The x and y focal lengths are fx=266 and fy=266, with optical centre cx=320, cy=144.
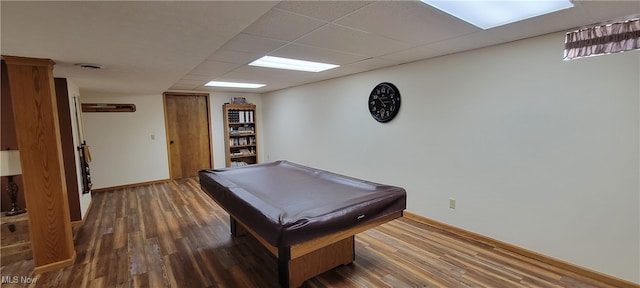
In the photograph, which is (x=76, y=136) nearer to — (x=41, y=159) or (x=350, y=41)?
(x=41, y=159)

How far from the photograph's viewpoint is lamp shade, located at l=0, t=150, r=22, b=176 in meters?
2.44

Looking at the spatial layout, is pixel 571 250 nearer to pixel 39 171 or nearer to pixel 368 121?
pixel 368 121

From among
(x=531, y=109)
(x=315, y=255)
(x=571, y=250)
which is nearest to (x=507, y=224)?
(x=571, y=250)

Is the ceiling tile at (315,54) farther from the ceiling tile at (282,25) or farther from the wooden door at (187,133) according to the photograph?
the wooden door at (187,133)

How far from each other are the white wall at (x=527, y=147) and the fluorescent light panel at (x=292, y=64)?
0.78 metres

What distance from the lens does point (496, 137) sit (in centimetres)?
275

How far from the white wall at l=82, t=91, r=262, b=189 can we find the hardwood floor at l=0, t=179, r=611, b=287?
1974 mm

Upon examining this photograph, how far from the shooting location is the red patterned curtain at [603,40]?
198 cm

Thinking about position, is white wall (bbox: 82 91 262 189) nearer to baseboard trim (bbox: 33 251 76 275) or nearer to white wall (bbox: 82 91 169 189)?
white wall (bbox: 82 91 169 189)

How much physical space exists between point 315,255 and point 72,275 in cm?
225

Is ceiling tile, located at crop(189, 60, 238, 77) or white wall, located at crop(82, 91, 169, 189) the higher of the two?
ceiling tile, located at crop(189, 60, 238, 77)

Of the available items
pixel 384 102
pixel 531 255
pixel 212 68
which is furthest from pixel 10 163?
pixel 531 255

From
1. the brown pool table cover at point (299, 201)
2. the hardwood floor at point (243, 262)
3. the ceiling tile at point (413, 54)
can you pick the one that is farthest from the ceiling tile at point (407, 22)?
the hardwood floor at point (243, 262)

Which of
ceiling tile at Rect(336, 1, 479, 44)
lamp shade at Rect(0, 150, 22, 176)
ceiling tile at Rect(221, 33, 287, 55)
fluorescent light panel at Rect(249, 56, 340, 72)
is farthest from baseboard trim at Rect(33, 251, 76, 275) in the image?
ceiling tile at Rect(336, 1, 479, 44)
